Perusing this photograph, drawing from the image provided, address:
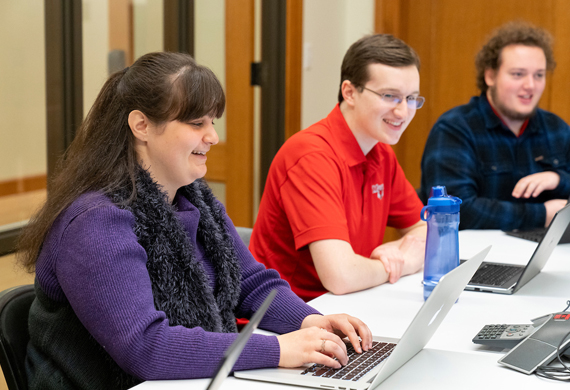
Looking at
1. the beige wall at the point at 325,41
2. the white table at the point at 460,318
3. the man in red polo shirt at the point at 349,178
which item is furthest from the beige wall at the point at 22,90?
the beige wall at the point at 325,41

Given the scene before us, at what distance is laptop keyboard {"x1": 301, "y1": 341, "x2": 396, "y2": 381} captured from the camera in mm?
999

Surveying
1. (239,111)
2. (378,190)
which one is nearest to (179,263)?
(378,190)

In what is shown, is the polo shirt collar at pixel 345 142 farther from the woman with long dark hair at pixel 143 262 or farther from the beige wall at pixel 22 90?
the beige wall at pixel 22 90

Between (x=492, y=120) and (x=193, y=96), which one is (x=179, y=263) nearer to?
(x=193, y=96)

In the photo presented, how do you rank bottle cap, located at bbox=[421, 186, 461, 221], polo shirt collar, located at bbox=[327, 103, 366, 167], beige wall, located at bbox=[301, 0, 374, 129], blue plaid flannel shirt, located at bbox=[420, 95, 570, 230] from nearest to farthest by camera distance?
bottle cap, located at bbox=[421, 186, 461, 221]
polo shirt collar, located at bbox=[327, 103, 366, 167]
blue plaid flannel shirt, located at bbox=[420, 95, 570, 230]
beige wall, located at bbox=[301, 0, 374, 129]

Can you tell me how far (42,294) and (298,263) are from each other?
80 centimetres

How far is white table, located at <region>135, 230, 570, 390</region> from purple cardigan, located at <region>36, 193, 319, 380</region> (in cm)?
4

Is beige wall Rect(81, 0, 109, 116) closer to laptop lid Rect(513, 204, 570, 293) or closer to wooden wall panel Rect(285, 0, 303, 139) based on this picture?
wooden wall panel Rect(285, 0, 303, 139)

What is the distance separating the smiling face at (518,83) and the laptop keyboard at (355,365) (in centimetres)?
175

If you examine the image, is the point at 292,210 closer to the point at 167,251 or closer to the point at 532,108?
the point at 167,251

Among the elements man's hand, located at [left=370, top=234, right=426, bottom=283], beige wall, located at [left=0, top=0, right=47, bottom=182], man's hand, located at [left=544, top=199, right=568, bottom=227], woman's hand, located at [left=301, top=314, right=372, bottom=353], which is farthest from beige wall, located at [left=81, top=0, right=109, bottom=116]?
man's hand, located at [left=544, top=199, right=568, bottom=227]

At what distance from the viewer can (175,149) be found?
121cm

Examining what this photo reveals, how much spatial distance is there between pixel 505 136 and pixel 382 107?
0.99 metres

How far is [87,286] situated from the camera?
40.1 inches
